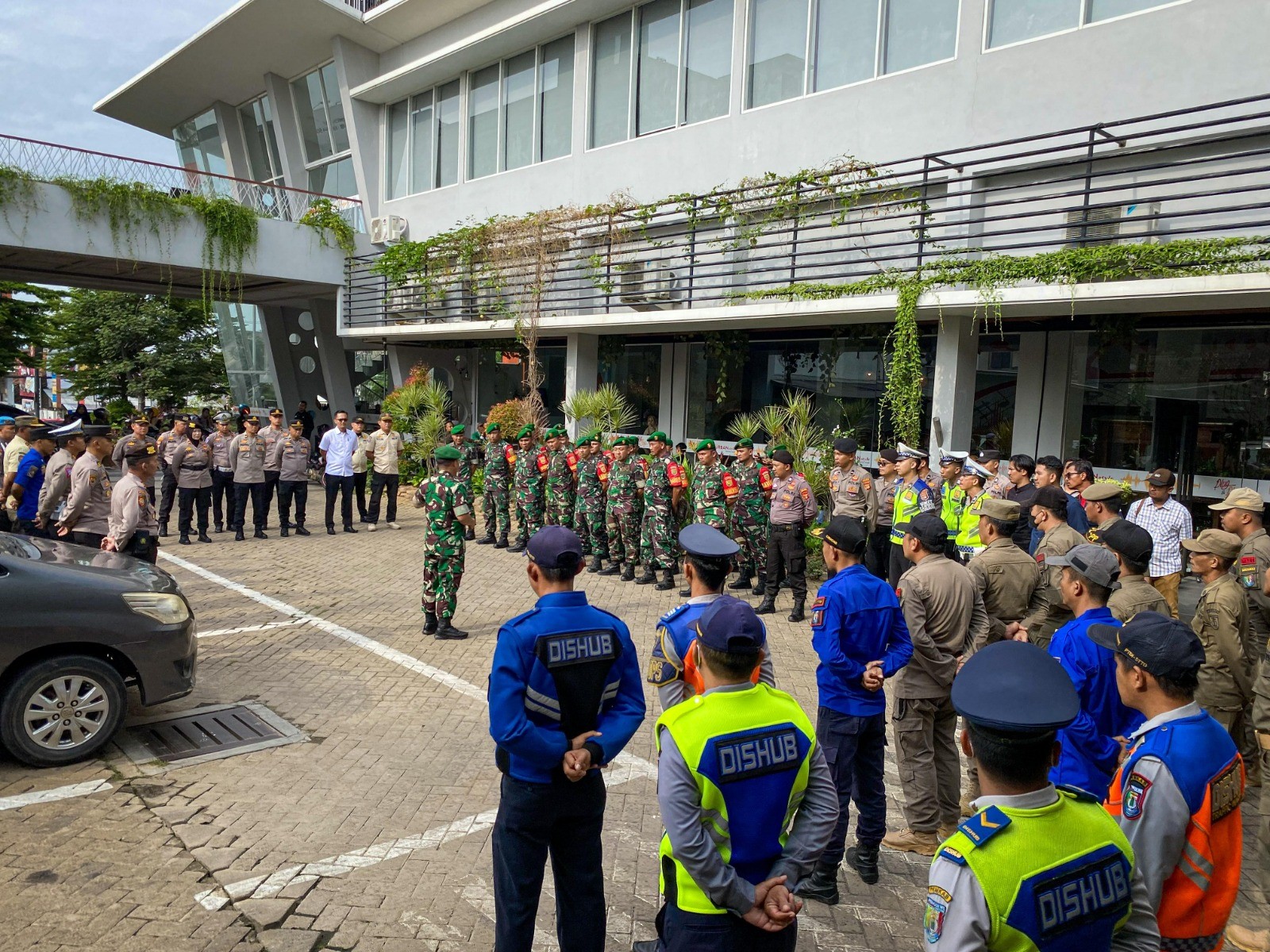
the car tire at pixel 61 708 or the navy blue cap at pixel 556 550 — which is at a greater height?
the navy blue cap at pixel 556 550

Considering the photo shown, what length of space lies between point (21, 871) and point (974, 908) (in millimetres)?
4468

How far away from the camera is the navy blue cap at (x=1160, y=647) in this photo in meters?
2.65

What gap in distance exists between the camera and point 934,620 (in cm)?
470

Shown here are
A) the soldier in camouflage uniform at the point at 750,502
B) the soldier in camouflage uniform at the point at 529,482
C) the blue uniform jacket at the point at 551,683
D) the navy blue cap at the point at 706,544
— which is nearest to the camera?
the blue uniform jacket at the point at 551,683

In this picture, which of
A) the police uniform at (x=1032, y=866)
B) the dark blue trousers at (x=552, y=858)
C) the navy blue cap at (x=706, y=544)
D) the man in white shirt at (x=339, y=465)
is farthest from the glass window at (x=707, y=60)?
the police uniform at (x=1032, y=866)

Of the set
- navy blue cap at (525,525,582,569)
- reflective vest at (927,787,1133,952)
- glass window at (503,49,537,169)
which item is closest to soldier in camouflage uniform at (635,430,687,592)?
navy blue cap at (525,525,582,569)

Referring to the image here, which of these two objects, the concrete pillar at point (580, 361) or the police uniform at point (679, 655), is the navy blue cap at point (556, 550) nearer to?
the police uniform at point (679, 655)

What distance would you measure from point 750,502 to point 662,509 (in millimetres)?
1189

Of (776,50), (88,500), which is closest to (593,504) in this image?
(88,500)

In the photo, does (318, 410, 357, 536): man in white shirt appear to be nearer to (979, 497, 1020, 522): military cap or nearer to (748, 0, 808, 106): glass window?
(748, 0, 808, 106): glass window

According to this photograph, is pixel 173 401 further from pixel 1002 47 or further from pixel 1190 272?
pixel 1190 272

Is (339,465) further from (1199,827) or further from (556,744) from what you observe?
(1199,827)

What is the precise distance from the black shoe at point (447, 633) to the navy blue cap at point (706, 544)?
201 inches

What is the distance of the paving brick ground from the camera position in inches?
151
